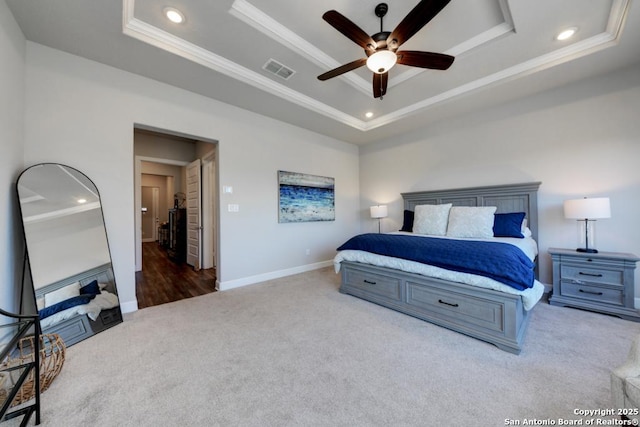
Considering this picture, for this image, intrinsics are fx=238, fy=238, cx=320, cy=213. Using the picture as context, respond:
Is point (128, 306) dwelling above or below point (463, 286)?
below

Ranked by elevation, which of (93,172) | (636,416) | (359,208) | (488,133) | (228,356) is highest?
(488,133)

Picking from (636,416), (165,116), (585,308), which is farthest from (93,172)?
(585,308)

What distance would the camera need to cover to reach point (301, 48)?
2576 mm

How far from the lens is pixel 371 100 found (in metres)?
3.75

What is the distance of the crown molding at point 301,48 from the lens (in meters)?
2.16

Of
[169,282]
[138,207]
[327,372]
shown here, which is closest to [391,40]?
[327,372]

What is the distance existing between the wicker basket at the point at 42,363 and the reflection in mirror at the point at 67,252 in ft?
1.02

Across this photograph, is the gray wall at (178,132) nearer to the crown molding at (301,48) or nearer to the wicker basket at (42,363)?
the crown molding at (301,48)

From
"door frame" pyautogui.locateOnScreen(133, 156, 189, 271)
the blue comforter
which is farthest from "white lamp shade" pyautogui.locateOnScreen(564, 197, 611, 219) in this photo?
"door frame" pyautogui.locateOnScreen(133, 156, 189, 271)

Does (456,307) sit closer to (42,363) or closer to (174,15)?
(42,363)

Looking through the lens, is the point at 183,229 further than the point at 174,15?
Yes

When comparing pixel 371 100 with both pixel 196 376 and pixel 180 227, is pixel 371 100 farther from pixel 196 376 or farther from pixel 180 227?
pixel 180 227

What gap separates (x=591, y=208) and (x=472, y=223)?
44.3 inches

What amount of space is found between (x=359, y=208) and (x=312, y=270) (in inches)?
78.4
